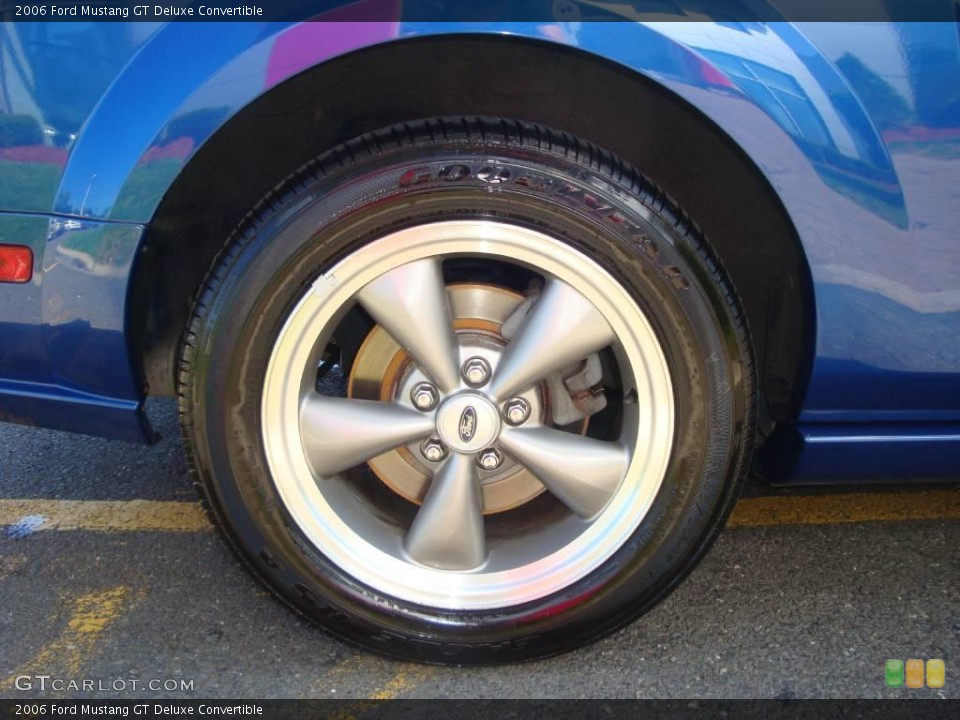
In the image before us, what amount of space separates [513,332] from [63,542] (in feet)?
4.14

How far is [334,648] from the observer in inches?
73.3

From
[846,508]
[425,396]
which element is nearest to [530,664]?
[425,396]

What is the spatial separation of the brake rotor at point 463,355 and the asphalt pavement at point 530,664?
1.11 ft

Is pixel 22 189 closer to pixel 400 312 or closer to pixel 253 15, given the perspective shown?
pixel 253 15

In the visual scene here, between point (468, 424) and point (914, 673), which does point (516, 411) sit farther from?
point (914, 673)

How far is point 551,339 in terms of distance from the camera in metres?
1.70

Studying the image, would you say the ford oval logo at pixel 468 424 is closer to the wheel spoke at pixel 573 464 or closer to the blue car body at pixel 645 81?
the wheel spoke at pixel 573 464

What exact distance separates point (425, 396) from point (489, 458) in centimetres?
18

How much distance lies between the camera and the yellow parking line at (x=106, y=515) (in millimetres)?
2301

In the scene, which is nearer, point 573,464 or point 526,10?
point 526,10

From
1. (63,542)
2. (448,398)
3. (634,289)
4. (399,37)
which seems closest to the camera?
(399,37)

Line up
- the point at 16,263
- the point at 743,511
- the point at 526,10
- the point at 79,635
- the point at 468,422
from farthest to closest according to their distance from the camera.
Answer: the point at 743,511, the point at 79,635, the point at 468,422, the point at 16,263, the point at 526,10

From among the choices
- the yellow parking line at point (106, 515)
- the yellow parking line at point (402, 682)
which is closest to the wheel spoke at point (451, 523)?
the yellow parking line at point (402, 682)
